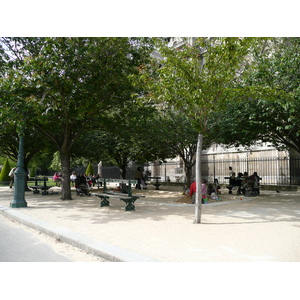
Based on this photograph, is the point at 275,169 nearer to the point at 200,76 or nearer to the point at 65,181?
the point at 65,181

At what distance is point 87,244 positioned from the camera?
6.00 metres

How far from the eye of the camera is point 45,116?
1188 cm

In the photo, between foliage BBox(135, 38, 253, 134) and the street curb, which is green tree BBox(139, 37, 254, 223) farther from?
the street curb

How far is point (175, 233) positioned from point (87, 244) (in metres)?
2.13

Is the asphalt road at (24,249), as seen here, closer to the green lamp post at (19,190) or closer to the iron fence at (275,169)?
the green lamp post at (19,190)

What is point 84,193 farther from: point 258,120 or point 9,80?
point 258,120

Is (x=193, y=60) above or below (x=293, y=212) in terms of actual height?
above

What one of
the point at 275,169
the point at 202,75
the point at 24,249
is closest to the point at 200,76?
the point at 202,75

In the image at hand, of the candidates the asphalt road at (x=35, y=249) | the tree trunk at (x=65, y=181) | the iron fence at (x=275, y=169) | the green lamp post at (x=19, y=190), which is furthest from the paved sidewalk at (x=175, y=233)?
the iron fence at (x=275, y=169)

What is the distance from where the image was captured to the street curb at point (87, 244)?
5.16 meters

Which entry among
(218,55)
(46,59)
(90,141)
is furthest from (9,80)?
(90,141)

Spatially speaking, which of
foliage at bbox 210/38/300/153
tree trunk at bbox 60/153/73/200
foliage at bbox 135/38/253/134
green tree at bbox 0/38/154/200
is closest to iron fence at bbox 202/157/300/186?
foliage at bbox 210/38/300/153

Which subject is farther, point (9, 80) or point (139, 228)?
point (9, 80)

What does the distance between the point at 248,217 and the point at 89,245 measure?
5453 millimetres
